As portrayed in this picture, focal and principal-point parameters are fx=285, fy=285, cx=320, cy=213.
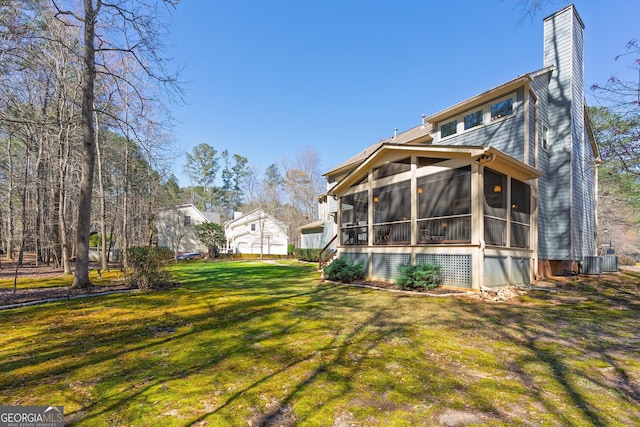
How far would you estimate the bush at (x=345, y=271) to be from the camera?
11.2 meters

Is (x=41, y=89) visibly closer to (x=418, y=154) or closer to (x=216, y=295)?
(x=216, y=295)

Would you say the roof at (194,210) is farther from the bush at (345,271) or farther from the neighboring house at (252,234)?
the bush at (345,271)

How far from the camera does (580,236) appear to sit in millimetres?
11516

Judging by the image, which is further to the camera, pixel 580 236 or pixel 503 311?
pixel 580 236

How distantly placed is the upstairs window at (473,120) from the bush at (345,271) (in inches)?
299

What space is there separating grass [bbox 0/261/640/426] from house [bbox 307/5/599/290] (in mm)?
3053

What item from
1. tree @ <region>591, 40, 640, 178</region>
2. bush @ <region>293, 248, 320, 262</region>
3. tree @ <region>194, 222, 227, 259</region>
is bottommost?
bush @ <region>293, 248, 320, 262</region>

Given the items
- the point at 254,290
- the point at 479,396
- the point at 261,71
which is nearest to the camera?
the point at 479,396

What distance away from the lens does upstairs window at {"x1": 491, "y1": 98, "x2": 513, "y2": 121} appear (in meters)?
10.9

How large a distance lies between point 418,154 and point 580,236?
7.90m

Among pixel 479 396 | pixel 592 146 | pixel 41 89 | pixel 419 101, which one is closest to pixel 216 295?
pixel 479 396

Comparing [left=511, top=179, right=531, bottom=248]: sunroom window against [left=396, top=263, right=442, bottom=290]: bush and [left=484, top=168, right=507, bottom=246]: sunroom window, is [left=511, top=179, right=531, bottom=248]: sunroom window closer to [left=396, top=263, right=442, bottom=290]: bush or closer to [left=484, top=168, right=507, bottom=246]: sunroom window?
[left=484, top=168, right=507, bottom=246]: sunroom window

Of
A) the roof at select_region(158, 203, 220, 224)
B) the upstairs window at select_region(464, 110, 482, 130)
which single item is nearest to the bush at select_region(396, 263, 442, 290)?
the upstairs window at select_region(464, 110, 482, 130)

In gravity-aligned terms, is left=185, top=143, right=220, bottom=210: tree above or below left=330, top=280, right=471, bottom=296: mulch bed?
above
